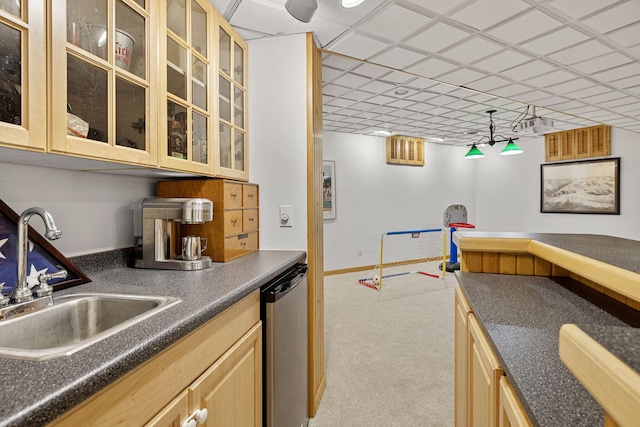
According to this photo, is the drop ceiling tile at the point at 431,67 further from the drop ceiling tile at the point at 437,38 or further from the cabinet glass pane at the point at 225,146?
the cabinet glass pane at the point at 225,146

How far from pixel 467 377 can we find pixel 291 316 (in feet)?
2.65

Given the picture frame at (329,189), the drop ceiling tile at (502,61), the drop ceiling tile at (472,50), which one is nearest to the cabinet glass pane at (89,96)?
the drop ceiling tile at (472,50)

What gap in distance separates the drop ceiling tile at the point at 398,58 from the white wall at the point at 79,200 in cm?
193

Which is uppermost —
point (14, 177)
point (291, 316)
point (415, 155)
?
point (415, 155)

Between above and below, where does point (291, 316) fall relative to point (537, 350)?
below

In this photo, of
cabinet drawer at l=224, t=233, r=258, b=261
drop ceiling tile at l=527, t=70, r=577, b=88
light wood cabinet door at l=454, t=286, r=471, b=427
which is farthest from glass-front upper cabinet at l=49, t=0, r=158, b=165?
drop ceiling tile at l=527, t=70, r=577, b=88

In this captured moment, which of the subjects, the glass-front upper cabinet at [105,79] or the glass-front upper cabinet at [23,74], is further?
the glass-front upper cabinet at [105,79]

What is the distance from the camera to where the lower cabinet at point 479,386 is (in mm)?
792

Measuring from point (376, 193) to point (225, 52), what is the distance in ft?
14.3

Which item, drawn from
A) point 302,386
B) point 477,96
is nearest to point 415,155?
point 477,96

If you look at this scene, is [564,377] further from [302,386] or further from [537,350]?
[302,386]

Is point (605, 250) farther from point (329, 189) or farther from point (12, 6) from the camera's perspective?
point (329, 189)

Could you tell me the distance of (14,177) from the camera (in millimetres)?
1178

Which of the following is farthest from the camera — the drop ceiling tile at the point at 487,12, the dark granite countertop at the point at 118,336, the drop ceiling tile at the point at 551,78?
the drop ceiling tile at the point at 551,78
